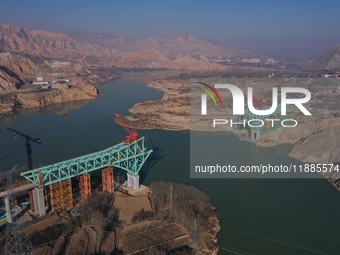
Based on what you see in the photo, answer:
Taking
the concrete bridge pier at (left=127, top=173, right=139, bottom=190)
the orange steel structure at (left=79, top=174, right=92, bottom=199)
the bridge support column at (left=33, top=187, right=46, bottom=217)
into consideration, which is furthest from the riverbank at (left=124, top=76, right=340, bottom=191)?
the bridge support column at (left=33, top=187, right=46, bottom=217)

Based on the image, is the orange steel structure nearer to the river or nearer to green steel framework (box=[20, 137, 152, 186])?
green steel framework (box=[20, 137, 152, 186])

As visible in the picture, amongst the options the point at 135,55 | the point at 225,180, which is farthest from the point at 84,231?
the point at 135,55

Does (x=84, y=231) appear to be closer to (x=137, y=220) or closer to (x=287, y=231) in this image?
(x=137, y=220)

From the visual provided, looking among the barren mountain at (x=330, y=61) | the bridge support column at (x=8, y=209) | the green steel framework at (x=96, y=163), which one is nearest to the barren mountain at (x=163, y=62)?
the barren mountain at (x=330, y=61)

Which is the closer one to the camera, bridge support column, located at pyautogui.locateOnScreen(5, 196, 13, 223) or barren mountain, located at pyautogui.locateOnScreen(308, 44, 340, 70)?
bridge support column, located at pyautogui.locateOnScreen(5, 196, 13, 223)

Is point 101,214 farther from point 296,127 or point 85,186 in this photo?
point 296,127

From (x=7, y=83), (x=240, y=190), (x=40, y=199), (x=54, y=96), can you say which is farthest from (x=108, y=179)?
(x=7, y=83)

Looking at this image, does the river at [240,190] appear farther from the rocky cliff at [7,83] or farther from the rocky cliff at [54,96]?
the rocky cliff at [7,83]
